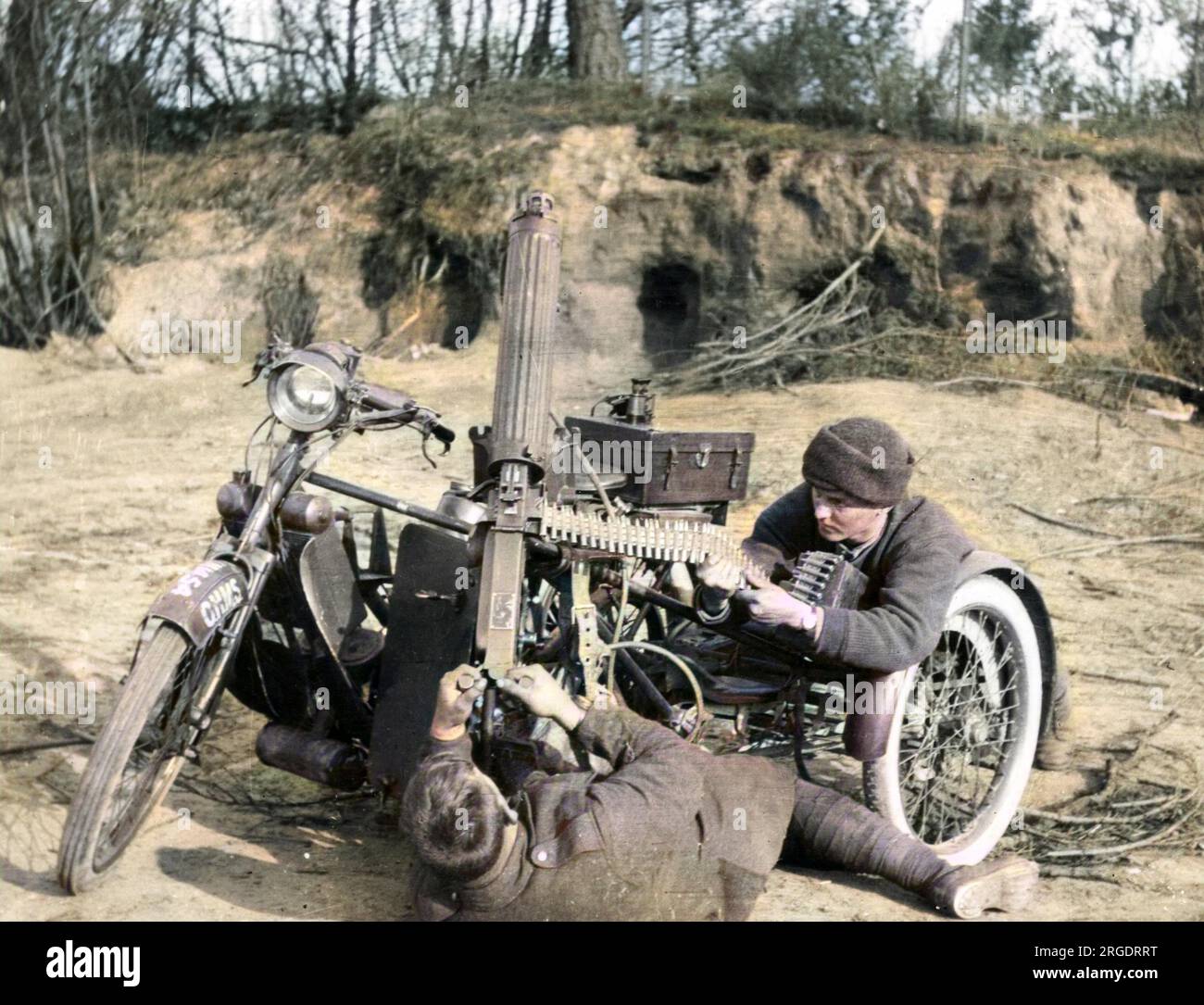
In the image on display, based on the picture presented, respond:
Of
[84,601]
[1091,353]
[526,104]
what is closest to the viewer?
[84,601]

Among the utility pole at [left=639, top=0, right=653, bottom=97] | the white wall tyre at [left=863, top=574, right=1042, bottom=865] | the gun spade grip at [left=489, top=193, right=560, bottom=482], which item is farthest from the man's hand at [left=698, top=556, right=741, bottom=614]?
the utility pole at [left=639, top=0, right=653, bottom=97]

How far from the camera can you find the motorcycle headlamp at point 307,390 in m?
3.95

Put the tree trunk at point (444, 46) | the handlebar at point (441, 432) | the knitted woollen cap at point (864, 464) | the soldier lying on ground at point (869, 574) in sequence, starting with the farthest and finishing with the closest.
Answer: the tree trunk at point (444, 46)
the handlebar at point (441, 432)
the knitted woollen cap at point (864, 464)
the soldier lying on ground at point (869, 574)

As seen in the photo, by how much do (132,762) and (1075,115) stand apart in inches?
389

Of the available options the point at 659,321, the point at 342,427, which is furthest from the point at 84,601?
the point at 659,321

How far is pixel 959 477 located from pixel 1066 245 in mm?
2918

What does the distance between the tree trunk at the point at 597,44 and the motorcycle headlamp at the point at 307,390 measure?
9444 millimetres

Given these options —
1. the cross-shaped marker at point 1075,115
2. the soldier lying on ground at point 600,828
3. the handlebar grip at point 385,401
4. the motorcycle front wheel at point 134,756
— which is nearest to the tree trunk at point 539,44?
the cross-shaped marker at point 1075,115

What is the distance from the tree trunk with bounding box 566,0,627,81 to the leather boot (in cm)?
1015

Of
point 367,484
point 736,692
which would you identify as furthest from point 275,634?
point 367,484

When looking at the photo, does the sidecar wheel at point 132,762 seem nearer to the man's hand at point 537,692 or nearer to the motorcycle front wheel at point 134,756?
the motorcycle front wheel at point 134,756

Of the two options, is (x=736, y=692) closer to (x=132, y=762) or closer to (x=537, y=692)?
(x=537, y=692)

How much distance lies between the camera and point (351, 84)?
12875mm

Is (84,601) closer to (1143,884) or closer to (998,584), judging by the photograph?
(998,584)
